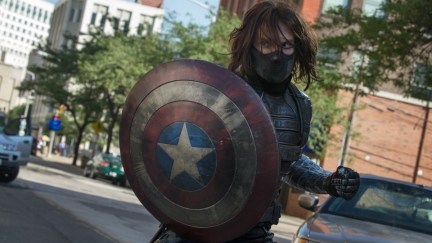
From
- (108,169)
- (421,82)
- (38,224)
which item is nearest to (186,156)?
(38,224)

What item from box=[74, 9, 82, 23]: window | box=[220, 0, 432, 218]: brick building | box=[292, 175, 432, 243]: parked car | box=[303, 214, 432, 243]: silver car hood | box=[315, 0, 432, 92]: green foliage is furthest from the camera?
box=[74, 9, 82, 23]: window

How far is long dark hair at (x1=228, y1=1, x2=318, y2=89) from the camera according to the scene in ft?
8.98

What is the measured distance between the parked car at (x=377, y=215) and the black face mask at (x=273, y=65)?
3.07 m

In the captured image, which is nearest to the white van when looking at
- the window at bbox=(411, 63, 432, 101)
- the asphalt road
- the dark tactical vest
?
the asphalt road

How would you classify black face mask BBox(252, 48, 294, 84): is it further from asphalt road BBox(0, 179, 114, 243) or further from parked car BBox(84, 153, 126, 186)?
parked car BBox(84, 153, 126, 186)

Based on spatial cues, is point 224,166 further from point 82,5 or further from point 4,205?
point 82,5

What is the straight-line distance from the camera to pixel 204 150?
244 centimetres

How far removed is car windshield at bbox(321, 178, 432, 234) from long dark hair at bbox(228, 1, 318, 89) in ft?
13.4

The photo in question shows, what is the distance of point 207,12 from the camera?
36.4 metres

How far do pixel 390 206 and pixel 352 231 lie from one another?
1.29 metres

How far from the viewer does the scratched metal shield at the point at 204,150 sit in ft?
7.84

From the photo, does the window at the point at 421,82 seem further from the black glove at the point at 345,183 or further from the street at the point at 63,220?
the black glove at the point at 345,183

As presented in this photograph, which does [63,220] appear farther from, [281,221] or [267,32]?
[281,221]

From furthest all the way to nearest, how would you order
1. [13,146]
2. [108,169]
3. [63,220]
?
[108,169] < [13,146] < [63,220]
